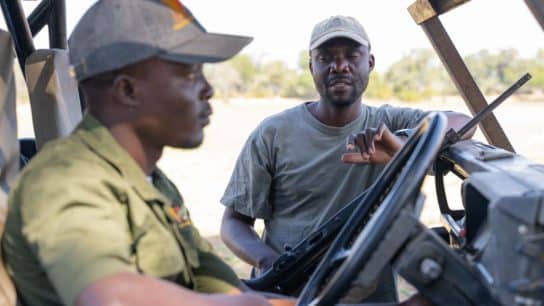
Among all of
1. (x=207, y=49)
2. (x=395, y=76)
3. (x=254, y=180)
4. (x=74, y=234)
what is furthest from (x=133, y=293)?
(x=395, y=76)

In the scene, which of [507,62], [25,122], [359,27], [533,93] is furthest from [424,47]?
[359,27]

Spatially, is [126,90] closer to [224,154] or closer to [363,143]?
[363,143]

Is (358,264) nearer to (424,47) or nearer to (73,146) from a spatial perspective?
(73,146)

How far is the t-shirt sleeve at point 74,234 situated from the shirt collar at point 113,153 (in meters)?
0.14

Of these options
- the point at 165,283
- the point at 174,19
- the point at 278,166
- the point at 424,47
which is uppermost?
the point at 174,19

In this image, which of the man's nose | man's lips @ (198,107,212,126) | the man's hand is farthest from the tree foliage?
man's lips @ (198,107,212,126)

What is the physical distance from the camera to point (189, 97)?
1.71 meters

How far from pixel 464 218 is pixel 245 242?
112 centimetres

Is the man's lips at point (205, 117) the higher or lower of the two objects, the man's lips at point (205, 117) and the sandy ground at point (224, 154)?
the higher

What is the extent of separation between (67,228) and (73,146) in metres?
0.29

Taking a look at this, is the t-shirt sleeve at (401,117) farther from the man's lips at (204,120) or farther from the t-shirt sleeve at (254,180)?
the man's lips at (204,120)

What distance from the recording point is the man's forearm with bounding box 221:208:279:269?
2.95 meters

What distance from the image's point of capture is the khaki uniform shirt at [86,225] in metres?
1.38

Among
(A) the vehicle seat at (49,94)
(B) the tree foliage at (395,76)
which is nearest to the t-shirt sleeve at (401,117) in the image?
(A) the vehicle seat at (49,94)
